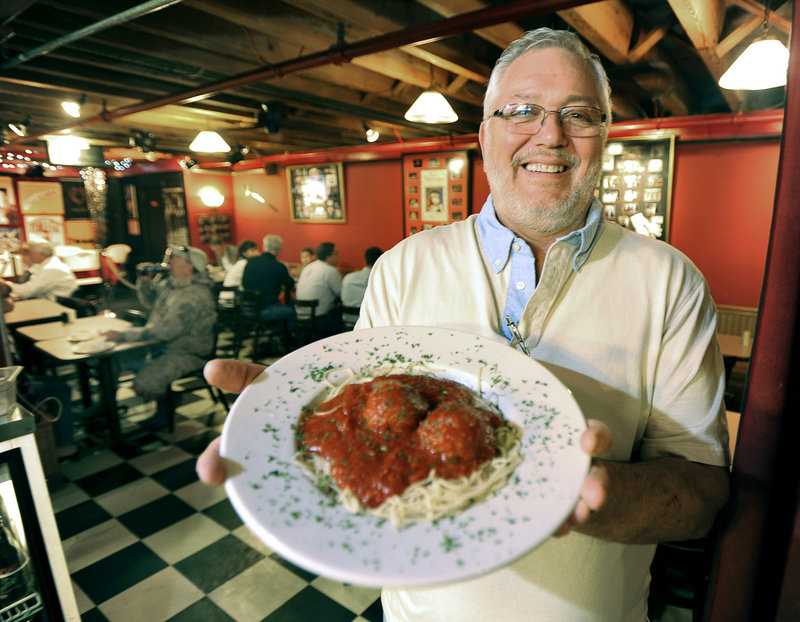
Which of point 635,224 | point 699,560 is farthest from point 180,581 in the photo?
point 635,224

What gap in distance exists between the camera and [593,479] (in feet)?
2.70

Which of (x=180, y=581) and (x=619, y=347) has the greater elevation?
(x=619, y=347)

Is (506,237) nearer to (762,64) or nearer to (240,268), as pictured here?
(762,64)

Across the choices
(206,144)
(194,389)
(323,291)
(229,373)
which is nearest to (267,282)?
(323,291)

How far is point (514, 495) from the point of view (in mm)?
800

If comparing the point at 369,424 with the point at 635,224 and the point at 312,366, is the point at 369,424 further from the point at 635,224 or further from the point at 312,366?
the point at 635,224

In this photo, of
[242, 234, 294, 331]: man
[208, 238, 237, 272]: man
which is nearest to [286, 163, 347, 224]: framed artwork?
[208, 238, 237, 272]: man

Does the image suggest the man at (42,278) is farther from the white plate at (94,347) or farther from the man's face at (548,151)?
the man's face at (548,151)

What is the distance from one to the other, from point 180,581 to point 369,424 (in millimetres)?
2626

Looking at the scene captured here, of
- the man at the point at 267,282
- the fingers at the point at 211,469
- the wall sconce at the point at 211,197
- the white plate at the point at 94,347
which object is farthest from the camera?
Answer: the wall sconce at the point at 211,197

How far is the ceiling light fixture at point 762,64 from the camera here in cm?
287

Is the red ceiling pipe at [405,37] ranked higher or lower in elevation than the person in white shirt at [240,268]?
higher

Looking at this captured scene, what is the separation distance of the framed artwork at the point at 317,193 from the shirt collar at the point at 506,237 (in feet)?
28.3

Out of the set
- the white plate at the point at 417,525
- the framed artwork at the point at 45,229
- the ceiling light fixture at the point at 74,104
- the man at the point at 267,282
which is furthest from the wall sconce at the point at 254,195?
the white plate at the point at 417,525
